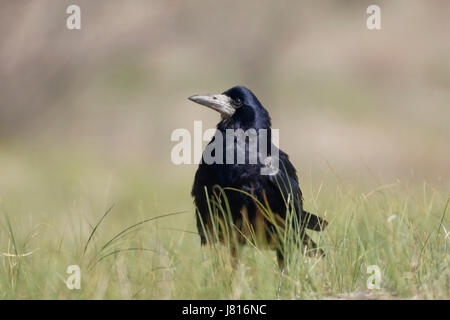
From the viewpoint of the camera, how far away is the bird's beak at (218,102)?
5.79 m

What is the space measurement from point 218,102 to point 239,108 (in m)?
0.19

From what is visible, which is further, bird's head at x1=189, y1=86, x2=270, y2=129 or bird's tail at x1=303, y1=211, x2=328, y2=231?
bird's head at x1=189, y1=86, x2=270, y2=129

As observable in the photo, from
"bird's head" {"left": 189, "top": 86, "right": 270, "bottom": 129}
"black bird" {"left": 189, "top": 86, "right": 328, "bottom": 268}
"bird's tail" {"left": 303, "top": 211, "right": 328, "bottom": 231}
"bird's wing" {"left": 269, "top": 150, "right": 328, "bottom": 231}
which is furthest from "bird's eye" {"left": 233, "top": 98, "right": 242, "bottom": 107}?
"bird's tail" {"left": 303, "top": 211, "right": 328, "bottom": 231}

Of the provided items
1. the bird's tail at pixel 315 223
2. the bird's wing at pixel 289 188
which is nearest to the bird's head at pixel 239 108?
the bird's wing at pixel 289 188

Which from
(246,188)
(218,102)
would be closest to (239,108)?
(218,102)

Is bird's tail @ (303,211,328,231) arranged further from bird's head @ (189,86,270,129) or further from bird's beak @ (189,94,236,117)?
bird's beak @ (189,94,236,117)

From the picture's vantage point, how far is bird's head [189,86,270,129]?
226 inches

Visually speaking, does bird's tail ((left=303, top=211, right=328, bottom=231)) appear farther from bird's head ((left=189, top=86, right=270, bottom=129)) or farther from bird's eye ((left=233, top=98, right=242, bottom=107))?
bird's eye ((left=233, top=98, right=242, bottom=107))

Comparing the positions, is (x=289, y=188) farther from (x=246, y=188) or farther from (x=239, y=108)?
(x=239, y=108)

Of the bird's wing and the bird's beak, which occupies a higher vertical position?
the bird's beak

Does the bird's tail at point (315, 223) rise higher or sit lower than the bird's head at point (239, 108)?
lower

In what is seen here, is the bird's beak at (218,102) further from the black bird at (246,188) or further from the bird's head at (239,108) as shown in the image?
the black bird at (246,188)
